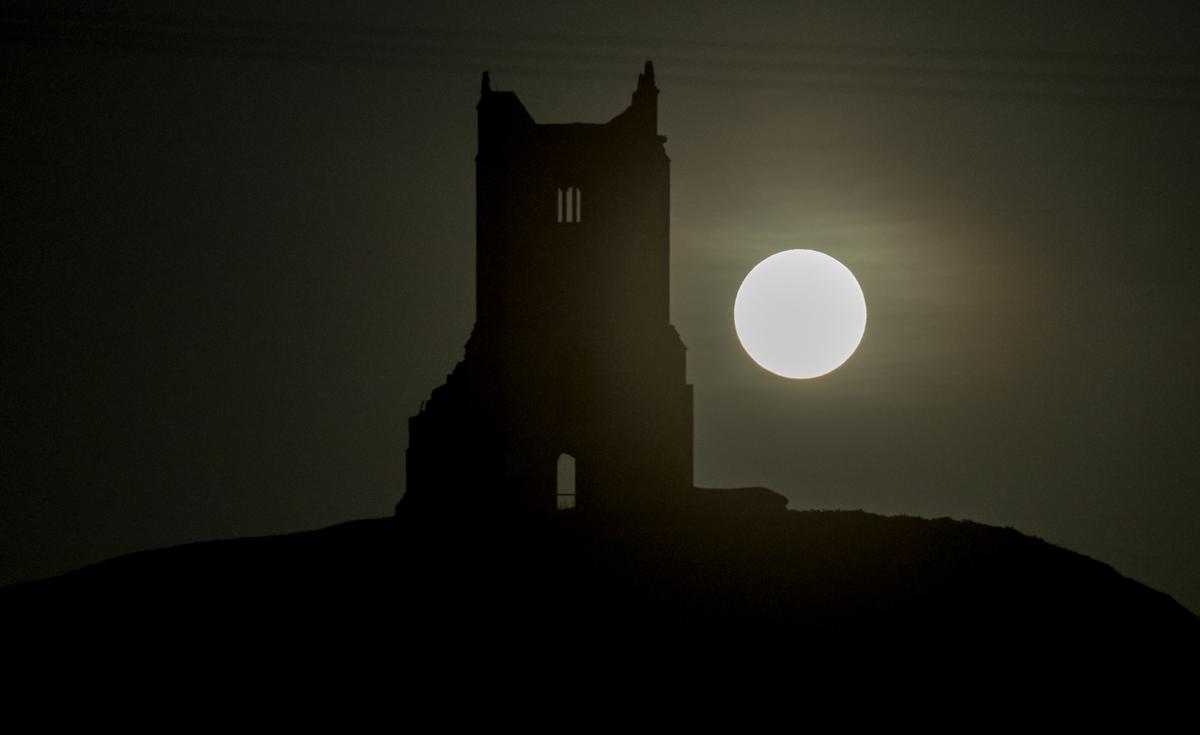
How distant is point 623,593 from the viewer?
29656 millimetres

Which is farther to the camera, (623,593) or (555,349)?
(555,349)

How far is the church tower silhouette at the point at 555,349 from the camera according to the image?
3572cm

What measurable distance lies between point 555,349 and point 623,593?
8192 millimetres

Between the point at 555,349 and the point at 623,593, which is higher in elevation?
the point at 555,349

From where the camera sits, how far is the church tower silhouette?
117 feet

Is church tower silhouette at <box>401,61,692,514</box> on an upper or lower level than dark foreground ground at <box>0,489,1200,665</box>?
upper

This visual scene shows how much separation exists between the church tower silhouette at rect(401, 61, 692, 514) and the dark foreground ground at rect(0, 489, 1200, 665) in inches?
72.2

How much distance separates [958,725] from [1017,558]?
799cm

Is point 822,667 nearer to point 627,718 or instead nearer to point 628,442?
point 627,718

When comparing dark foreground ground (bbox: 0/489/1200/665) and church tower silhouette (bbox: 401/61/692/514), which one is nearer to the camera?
dark foreground ground (bbox: 0/489/1200/665)

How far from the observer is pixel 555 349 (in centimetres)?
3584

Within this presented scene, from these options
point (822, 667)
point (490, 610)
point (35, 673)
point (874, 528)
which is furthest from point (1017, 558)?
point (35, 673)

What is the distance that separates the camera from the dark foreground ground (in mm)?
28344

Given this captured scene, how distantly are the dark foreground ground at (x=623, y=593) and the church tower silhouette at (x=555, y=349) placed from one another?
1833 millimetres
